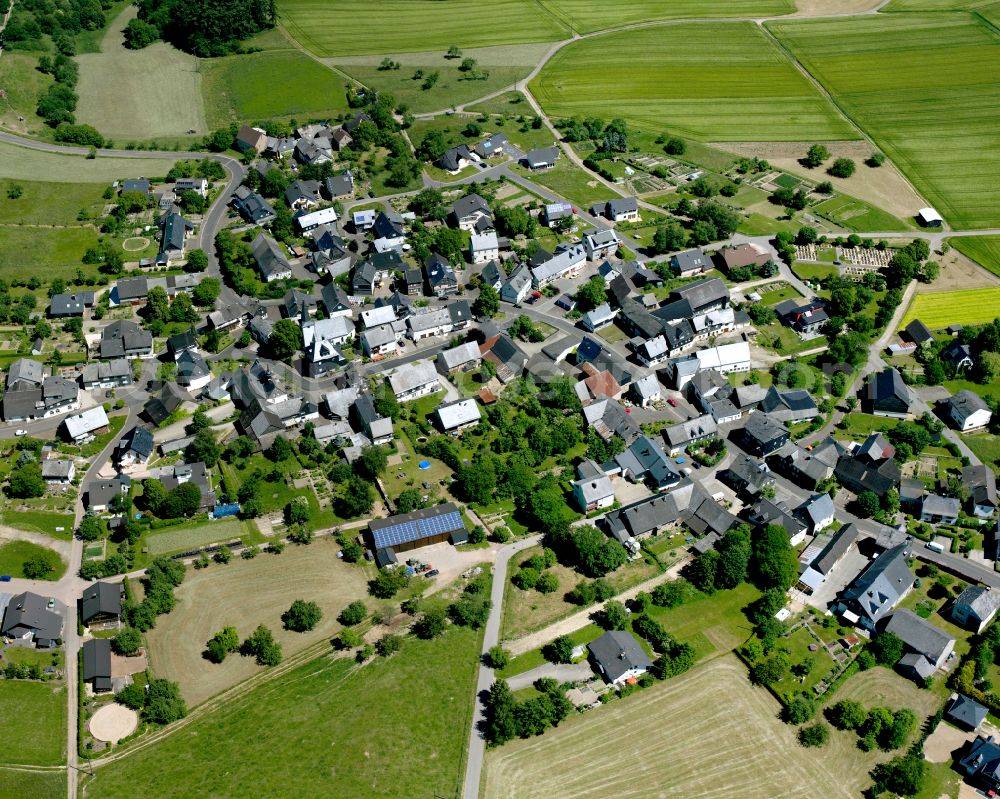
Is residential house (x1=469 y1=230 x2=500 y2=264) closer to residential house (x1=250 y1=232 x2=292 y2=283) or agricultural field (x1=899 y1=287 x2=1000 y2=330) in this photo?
residential house (x1=250 y1=232 x2=292 y2=283)

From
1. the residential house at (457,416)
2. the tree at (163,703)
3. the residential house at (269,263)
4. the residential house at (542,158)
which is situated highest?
the residential house at (542,158)

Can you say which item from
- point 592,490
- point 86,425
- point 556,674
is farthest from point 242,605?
point 592,490

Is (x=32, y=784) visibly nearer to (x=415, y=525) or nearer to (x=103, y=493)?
(x=103, y=493)

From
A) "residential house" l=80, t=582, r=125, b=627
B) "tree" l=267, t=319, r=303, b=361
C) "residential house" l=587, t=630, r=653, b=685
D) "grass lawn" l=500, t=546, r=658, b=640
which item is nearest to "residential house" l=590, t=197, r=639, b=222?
"tree" l=267, t=319, r=303, b=361

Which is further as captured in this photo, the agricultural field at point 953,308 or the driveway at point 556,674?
the agricultural field at point 953,308

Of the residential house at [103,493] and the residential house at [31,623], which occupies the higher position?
the residential house at [103,493]

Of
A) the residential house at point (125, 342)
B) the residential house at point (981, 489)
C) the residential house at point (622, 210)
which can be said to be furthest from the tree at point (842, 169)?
the residential house at point (125, 342)

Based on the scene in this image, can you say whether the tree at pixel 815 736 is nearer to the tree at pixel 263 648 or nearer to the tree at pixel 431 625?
the tree at pixel 431 625
